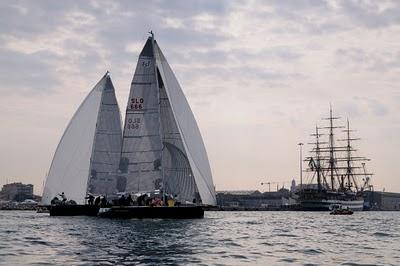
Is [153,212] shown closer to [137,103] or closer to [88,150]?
[137,103]

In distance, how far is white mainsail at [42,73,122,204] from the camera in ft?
253

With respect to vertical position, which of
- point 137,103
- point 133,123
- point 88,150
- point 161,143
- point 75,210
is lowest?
point 75,210

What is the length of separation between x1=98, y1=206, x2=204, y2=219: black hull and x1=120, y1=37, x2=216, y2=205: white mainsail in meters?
3.72

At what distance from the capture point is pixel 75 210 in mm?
73562

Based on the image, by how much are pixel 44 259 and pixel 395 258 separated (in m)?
17.6

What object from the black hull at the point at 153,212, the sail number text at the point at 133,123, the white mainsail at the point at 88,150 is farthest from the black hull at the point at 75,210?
the sail number text at the point at 133,123

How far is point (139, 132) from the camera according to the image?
66.8 m

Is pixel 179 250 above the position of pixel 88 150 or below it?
below

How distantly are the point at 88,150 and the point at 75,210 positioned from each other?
8399 millimetres

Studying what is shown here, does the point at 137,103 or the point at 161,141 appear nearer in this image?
the point at 161,141

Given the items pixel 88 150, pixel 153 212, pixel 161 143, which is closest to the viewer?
pixel 153 212

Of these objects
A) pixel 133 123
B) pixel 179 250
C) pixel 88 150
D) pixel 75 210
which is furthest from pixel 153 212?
pixel 179 250

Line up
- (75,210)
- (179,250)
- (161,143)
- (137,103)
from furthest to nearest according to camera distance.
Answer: (75,210) < (137,103) < (161,143) < (179,250)

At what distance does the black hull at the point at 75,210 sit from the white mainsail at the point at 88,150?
315 cm
